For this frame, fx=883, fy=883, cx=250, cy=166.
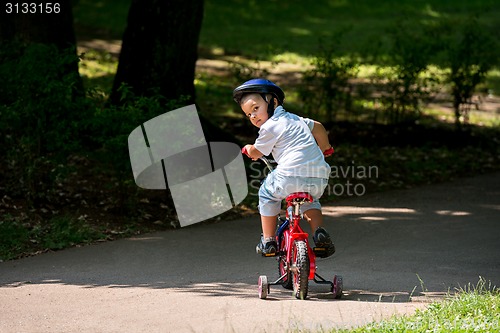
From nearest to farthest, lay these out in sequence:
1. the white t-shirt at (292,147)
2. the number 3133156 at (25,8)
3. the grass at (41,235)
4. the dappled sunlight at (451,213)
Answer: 1. the white t-shirt at (292,147)
2. the grass at (41,235)
3. the dappled sunlight at (451,213)
4. the number 3133156 at (25,8)

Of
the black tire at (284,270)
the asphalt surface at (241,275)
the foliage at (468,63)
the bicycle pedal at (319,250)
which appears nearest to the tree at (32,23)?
the asphalt surface at (241,275)

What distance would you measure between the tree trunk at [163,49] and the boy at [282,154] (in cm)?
521

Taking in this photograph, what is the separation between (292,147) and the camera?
263 inches

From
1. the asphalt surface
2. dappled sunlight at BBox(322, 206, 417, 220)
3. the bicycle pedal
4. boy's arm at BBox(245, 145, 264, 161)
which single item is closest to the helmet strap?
boy's arm at BBox(245, 145, 264, 161)

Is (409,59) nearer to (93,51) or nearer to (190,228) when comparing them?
(190,228)

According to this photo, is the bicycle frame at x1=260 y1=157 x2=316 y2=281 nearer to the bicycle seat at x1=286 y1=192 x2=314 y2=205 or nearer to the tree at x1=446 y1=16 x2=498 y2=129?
the bicycle seat at x1=286 y1=192 x2=314 y2=205

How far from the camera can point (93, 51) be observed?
21.3 meters

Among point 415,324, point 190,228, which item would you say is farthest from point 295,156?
point 190,228

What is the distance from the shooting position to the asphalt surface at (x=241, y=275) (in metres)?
6.32

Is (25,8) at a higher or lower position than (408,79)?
higher

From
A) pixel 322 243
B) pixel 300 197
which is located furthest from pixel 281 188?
pixel 322 243

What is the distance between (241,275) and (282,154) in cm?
154

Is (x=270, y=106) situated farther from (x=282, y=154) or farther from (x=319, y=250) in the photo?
(x=319, y=250)

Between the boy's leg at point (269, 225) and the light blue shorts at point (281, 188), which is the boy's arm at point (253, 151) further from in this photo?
the boy's leg at point (269, 225)
